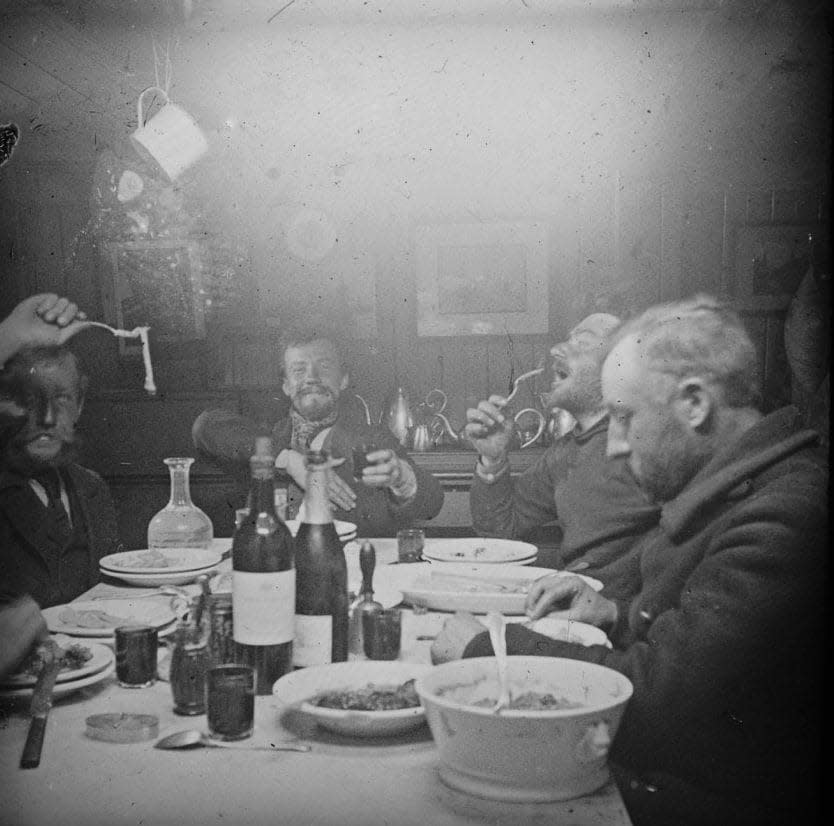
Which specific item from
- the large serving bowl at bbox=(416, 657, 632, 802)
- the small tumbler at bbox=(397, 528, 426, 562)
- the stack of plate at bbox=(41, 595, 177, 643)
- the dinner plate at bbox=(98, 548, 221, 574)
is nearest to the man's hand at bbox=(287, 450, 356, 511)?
the small tumbler at bbox=(397, 528, 426, 562)

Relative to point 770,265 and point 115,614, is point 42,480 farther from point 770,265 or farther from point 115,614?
point 770,265

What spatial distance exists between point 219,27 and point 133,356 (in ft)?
2.03

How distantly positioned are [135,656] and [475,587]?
63cm

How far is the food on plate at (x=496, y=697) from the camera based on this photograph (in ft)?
3.72

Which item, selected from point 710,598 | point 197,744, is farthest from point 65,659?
point 710,598

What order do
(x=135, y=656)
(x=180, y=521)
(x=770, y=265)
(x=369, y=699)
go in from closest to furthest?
1. (x=369, y=699)
2. (x=135, y=656)
3. (x=770, y=265)
4. (x=180, y=521)

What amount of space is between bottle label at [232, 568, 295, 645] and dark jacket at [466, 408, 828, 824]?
0.93 feet

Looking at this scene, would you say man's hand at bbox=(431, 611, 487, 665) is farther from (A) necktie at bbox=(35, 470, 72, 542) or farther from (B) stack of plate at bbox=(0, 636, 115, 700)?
(A) necktie at bbox=(35, 470, 72, 542)

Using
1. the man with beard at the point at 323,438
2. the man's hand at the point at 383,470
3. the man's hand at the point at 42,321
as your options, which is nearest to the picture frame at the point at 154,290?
the man's hand at the point at 42,321

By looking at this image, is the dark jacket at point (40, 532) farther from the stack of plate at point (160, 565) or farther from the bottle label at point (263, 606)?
the bottle label at point (263, 606)

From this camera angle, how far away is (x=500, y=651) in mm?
1200

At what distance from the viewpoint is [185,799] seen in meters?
1.12

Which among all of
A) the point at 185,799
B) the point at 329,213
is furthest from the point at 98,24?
the point at 185,799

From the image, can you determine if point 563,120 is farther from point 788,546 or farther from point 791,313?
point 788,546
